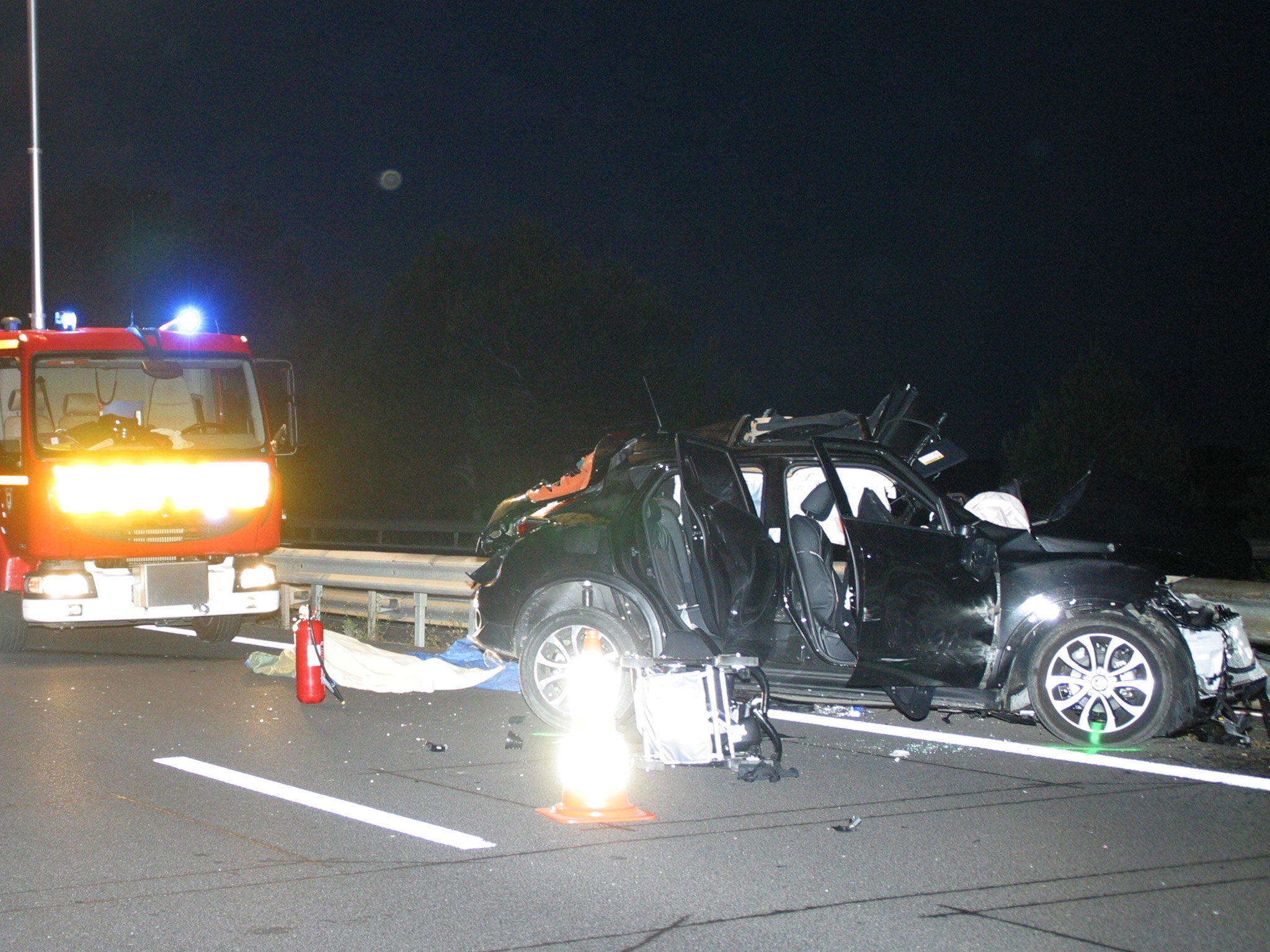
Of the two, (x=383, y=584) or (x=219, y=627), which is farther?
(x=383, y=584)

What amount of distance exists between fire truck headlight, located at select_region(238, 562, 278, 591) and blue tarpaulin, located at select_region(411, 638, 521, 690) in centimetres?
182

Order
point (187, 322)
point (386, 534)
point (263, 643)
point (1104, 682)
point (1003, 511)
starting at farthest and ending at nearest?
point (386, 534), point (187, 322), point (263, 643), point (1003, 511), point (1104, 682)

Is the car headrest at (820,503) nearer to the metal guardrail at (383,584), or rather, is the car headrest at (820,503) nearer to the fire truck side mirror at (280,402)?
the metal guardrail at (383,584)

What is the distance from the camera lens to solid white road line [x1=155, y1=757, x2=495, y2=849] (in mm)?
5664

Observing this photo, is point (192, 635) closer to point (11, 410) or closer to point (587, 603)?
point (11, 410)

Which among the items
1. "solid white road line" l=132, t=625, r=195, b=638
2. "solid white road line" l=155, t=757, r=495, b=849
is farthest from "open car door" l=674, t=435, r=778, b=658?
"solid white road line" l=132, t=625, r=195, b=638

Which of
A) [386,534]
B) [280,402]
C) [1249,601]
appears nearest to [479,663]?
[280,402]

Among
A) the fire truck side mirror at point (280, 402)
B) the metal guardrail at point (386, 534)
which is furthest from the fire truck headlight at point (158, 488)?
the metal guardrail at point (386, 534)

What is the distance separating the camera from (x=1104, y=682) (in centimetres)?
723

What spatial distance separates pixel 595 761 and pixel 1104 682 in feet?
9.45

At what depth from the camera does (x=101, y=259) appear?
39.0 meters

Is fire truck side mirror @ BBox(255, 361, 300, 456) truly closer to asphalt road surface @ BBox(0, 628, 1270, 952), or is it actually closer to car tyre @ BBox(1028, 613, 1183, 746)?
asphalt road surface @ BBox(0, 628, 1270, 952)

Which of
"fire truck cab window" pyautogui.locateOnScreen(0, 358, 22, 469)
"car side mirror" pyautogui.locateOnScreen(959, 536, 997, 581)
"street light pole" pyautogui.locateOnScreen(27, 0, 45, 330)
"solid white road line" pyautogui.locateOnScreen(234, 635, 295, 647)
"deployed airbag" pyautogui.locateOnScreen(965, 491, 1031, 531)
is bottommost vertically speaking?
"solid white road line" pyautogui.locateOnScreen(234, 635, 295, 647)

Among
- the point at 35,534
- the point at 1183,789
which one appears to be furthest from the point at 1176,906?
the point at 35,534
